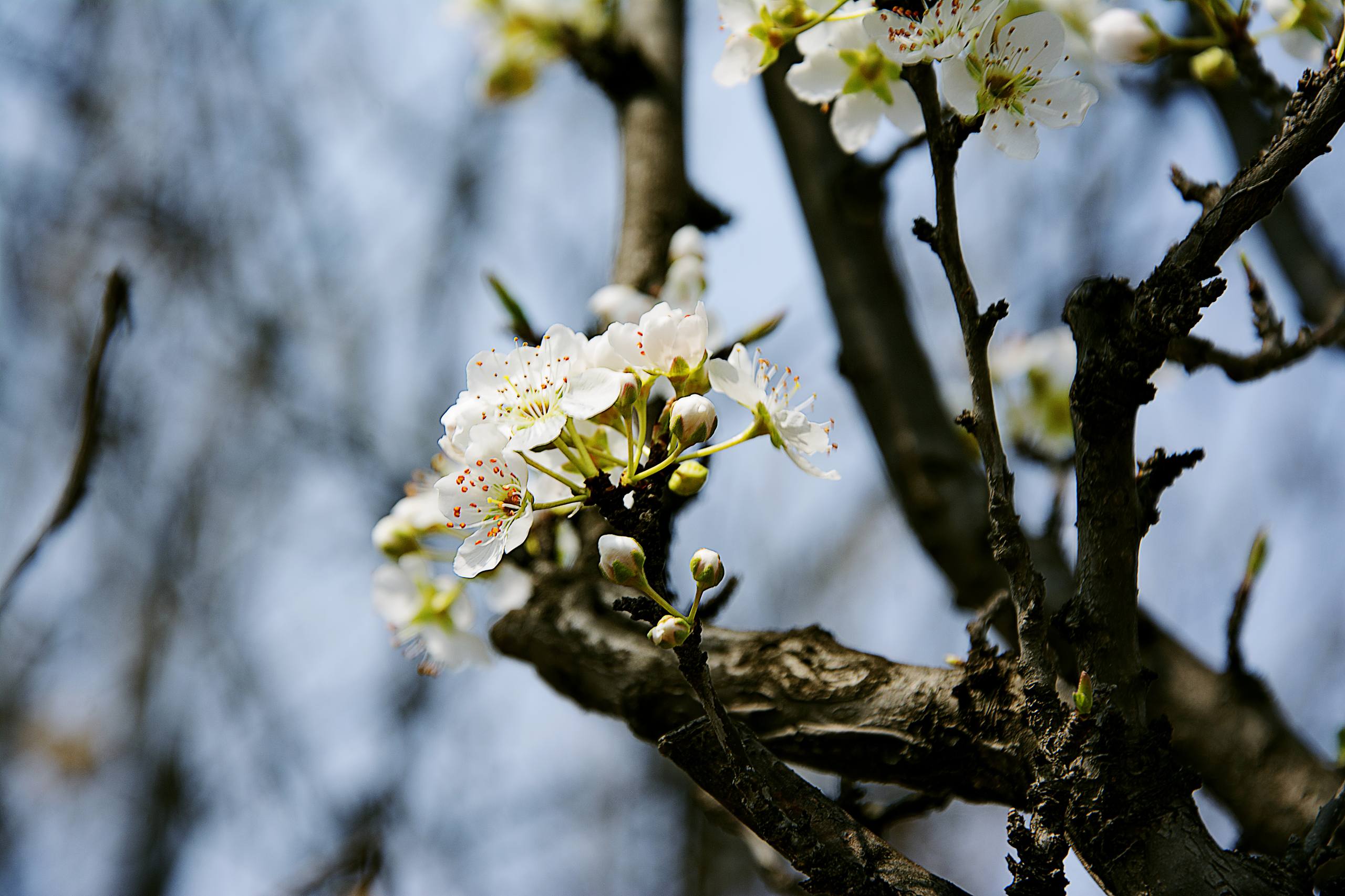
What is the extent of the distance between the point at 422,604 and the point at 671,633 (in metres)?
0.93

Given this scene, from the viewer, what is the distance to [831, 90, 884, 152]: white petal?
1.31 metres

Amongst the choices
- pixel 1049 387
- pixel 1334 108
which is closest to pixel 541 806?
pixel 1049 387

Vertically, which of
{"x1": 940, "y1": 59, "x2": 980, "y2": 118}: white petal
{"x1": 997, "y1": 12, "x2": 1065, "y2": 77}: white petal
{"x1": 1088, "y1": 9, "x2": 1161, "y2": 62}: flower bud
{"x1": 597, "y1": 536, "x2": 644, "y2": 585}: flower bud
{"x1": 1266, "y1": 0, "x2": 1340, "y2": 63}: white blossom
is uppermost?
{"x1": 1088, "y1": 9, "x2": 1161, "y2": 62}: flower bud

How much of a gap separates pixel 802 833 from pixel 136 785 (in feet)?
18.2

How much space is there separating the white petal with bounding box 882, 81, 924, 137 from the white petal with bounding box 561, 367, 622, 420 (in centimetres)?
61

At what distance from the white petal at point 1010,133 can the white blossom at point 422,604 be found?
42.2 inches

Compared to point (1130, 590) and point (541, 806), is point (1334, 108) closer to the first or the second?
point (1130, 590)

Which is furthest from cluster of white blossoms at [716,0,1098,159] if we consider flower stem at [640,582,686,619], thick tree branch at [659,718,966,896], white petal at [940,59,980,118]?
thick tree branch at [659,718,966,896]

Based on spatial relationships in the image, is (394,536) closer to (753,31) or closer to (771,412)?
(771,412)

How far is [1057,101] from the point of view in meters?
1.03

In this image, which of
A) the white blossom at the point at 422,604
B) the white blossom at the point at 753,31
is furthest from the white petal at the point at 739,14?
the white blossom at the point at 422,604

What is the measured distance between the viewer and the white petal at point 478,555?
95 cm

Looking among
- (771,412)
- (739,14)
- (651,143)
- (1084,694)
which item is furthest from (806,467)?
(651,143)

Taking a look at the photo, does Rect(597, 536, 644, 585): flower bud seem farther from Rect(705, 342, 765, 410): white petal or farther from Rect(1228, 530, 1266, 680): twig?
Rect(1228, 530, 1266, 680): twig
